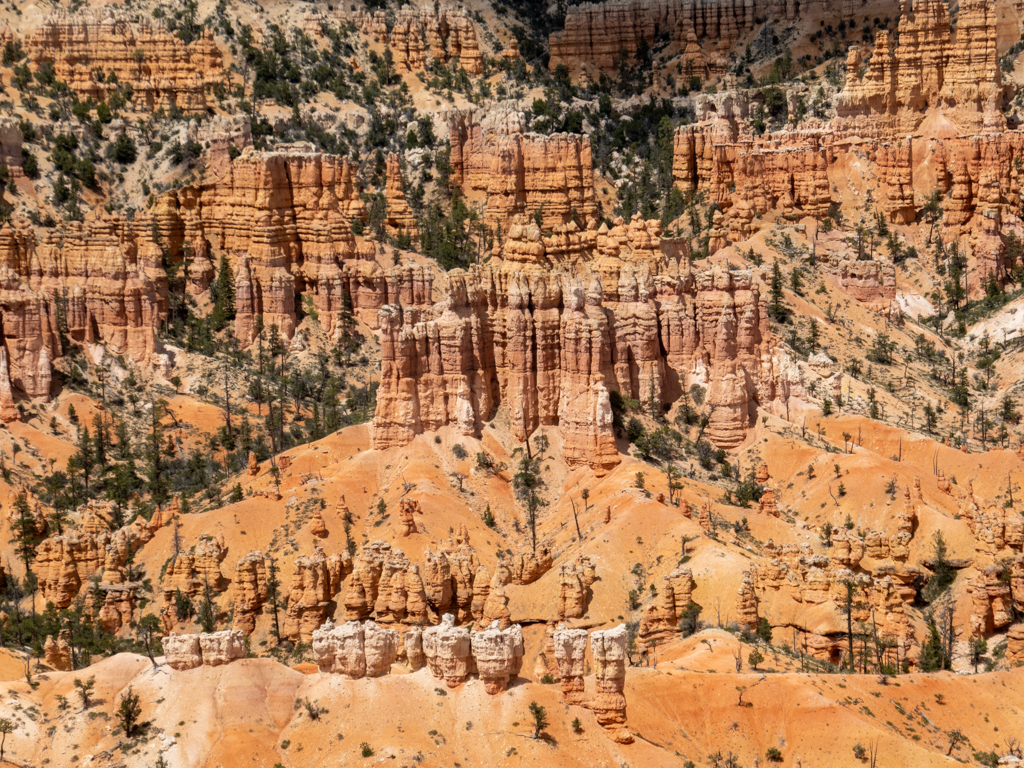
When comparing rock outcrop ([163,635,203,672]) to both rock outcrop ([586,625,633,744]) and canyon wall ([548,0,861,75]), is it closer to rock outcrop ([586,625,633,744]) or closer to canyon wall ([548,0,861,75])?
rock outcrop ([586,625,633,744])

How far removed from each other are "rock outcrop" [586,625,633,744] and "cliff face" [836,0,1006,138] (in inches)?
3430

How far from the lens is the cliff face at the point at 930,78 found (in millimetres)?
141000

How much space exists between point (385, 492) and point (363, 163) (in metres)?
66.1

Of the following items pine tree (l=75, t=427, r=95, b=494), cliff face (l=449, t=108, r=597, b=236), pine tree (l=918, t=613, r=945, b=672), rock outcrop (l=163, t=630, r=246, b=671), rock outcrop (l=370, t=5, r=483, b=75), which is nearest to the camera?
rock outcrop (l=163, t=630, r=246, b=671)

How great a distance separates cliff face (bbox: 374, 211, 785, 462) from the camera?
3797 inches

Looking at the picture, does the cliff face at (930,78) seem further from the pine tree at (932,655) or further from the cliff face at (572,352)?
the pine tree at (932,655)

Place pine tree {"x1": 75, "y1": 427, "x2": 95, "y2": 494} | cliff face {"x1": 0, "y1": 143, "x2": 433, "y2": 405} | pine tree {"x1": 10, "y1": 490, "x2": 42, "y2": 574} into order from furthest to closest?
1. cliff face {"x1": 0, "y1": 143, "x2": 433, "y2": 405}
2. pine tree {"x1": 75, "y1": 427, "x2": 95, "y2": 494}
3. pine tree {"x1": 10, "y1": 490, "x2": 42, "y2": 574}

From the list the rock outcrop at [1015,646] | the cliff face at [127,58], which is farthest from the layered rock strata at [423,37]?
the rock outcrop at [1015,646]

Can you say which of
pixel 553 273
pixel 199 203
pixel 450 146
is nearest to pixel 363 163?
pixel 450 146

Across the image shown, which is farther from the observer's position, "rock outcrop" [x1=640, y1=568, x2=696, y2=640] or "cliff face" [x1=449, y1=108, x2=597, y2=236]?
"cliff face" [x1=449, y1=108, x2=597, y2=236]

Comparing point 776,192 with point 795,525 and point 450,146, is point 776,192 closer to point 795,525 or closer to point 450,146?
point 450,146

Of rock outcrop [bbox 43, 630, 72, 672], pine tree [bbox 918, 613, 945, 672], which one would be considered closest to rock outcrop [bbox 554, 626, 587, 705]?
pine tree [bbox 918, 613, 945, 672]

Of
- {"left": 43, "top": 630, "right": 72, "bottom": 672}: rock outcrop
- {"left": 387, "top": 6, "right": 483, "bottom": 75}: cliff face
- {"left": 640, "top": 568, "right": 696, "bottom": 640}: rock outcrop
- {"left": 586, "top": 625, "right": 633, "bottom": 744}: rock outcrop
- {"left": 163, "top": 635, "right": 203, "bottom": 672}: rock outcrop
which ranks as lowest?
{"left": 43, "top": 630, "right": 72, "bottom": 672}: rock outcrop

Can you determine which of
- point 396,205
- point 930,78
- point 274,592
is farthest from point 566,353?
point 930,78
